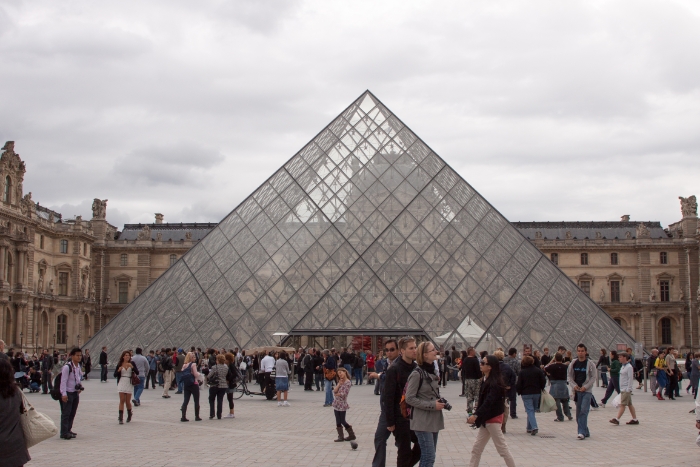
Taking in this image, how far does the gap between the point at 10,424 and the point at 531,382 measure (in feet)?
24.8

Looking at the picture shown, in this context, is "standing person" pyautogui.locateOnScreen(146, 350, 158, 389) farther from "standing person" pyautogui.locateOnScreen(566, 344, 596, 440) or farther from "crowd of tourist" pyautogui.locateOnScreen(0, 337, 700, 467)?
"standing person" pyautogui.locateOnScreen(566, 344, 596, 440)

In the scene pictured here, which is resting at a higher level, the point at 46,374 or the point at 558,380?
the point at 558,380

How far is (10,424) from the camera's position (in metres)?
5.13

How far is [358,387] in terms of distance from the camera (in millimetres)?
21875

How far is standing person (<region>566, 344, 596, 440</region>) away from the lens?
1023 cm

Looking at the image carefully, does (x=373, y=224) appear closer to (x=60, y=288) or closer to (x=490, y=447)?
(x=490, y=447)

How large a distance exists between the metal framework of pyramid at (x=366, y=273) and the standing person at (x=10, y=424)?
16899 mm

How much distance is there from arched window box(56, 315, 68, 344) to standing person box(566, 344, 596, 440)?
174 ft

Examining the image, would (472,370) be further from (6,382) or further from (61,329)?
(61,329)

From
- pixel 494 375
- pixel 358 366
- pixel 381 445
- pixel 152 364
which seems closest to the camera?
pixel 381 445

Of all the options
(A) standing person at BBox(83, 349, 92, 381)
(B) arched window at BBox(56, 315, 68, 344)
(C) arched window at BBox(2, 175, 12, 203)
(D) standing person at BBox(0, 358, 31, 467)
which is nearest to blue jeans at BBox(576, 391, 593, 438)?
(D) standing person at BBox(0, 358, 31, 467)

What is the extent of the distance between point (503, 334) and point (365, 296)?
3.83m

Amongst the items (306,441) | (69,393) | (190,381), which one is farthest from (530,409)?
(69,393)

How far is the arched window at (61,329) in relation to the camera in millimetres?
58469
